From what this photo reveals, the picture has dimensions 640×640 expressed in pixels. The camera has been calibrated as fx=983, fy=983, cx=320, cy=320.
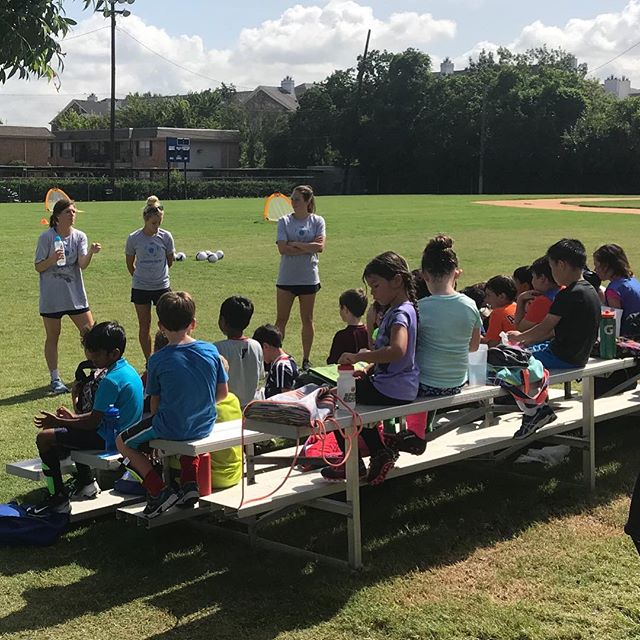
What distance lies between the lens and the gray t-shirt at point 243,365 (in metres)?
7.05

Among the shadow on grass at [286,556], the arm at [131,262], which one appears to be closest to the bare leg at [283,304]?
the arm at [131,262]

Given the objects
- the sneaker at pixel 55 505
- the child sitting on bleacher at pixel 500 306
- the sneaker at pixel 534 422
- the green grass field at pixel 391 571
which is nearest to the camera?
the green grass field at pixel 391 571

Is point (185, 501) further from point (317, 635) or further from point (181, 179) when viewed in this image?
point (181, 179)

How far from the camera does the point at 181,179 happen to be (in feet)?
228

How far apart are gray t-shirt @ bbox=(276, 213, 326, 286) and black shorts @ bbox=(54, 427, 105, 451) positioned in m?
5.08

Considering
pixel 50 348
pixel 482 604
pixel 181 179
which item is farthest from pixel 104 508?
pixel 181 179

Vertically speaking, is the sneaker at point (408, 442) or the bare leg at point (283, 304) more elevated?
the bare leg at point (283, 304)

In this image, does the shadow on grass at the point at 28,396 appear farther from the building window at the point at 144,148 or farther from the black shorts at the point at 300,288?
the building window at the point at 144,148

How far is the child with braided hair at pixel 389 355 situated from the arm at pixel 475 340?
545 millimetres

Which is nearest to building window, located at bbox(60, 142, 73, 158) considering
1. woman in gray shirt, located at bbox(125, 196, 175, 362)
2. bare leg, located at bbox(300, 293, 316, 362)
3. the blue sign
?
the blue sign

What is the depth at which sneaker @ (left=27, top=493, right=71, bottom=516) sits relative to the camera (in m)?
5.77

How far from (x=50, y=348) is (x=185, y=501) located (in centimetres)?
514

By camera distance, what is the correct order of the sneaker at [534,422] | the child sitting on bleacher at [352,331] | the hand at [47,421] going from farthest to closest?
the child sitting on bleacher at [352,331] → the sneaker at [534,422] → the hand at [47,421]

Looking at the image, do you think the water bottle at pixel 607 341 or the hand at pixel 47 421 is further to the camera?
the water bottle at pixel 607 341
